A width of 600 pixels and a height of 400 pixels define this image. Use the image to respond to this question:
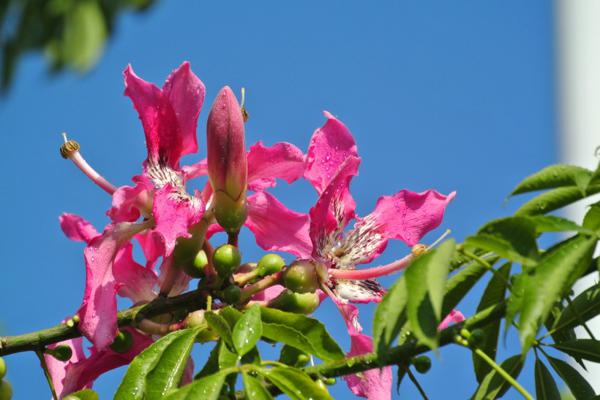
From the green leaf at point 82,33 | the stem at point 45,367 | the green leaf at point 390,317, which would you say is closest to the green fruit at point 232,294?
the stem at point 45,367

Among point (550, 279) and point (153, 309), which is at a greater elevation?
point (153, 309)

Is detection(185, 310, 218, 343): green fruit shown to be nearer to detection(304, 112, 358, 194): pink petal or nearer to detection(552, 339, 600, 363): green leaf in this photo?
detection(304, 112, 358, 194): pink petal

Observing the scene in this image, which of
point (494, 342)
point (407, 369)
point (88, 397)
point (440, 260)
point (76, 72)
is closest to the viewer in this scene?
point (440, 260)

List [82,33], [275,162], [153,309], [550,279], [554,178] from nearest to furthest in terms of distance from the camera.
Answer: [550,279]
[554,178]
[153,309]
[275,162]
[82,33]

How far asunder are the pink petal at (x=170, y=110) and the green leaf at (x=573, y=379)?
61cm

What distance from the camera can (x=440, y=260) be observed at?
3.37ft

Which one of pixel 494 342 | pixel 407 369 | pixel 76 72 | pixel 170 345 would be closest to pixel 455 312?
pixel 494 342

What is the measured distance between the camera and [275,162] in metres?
1.51

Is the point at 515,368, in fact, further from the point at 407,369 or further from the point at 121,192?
the point at 121,192

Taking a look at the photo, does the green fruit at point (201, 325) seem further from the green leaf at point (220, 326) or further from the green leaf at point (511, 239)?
the green leaf at point (511, 239)

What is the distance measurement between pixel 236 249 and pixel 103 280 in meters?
0.18

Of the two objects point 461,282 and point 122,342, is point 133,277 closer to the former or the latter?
point 122,342

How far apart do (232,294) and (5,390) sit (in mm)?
340

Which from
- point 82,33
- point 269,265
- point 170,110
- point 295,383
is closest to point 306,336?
point 295,383
